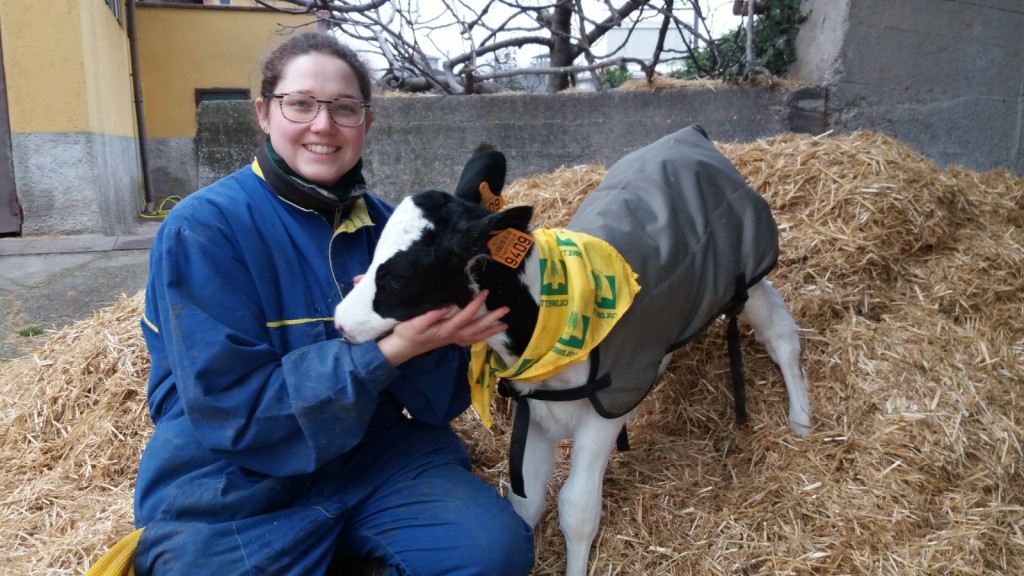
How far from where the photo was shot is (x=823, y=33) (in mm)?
5910

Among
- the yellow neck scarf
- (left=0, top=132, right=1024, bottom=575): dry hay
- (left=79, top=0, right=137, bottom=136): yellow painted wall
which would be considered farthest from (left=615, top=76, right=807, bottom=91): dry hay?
(left=79, top=0, right=137, bottom=136): yellow painted wall

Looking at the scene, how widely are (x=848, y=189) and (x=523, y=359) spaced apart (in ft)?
8.07

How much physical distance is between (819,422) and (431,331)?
198cm

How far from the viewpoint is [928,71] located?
235 inches

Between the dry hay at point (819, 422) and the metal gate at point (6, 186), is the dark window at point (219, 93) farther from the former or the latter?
the dry hay at point (819, 422)

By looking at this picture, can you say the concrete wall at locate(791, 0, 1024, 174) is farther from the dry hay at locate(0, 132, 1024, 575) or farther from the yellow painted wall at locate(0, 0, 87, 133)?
the yellow painted wall at locate(0, 0, 87, 133)

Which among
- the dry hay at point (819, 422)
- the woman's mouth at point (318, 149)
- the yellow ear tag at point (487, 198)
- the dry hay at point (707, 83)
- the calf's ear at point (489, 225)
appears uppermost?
the dry hay at point (707, 83)

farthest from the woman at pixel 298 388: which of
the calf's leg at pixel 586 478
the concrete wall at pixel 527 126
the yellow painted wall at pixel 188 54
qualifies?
the yellow painted wall at pixel 188 54

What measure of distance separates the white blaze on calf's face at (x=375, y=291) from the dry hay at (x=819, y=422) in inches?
48.9

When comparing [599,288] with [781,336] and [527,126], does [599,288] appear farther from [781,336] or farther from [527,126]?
[527,126]

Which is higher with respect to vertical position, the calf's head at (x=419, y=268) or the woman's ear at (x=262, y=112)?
the woman's ear at (x=262, y=112)

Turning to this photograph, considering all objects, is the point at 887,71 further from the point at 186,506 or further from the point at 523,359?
the point at 186,506

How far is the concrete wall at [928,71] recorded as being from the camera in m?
5.75

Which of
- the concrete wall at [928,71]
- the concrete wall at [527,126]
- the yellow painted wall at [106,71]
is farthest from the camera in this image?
the yellow painted wall at [106,71]
